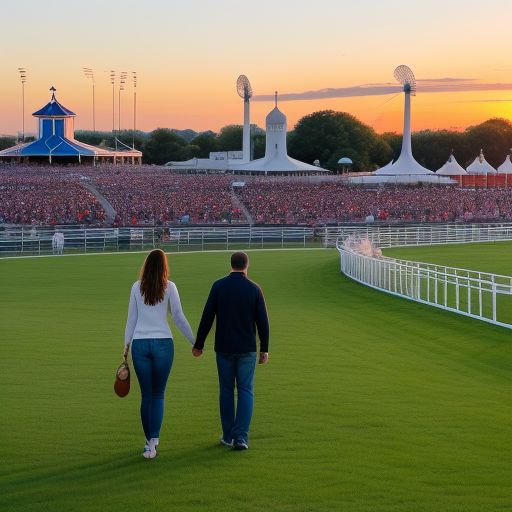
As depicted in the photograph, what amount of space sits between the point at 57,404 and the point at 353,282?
2116cm

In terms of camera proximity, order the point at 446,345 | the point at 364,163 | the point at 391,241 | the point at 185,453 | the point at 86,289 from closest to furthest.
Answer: the point at 185,453 < the point at 446,345 < the point at 86,289 < the point at 391,241 < the point at 364,163

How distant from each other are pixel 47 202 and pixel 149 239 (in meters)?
14.0

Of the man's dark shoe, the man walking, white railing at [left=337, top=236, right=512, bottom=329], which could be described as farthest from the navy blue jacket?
white railing at [left=337, top=236, right=512, bottom=329]

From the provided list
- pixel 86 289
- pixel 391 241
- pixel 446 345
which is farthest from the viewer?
pixel 391 241

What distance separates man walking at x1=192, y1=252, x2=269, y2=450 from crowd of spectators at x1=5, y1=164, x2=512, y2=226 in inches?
2140

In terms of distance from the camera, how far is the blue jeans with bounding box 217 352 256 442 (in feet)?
31.9

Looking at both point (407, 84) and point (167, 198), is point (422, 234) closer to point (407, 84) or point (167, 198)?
point (167, 198)

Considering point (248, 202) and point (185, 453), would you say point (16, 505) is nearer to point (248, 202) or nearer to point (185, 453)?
point (185, 453)

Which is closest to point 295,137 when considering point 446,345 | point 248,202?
point 248,202

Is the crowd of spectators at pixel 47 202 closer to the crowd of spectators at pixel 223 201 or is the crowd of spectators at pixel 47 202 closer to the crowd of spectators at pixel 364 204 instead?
the crowd of spectators at pixel 223 201

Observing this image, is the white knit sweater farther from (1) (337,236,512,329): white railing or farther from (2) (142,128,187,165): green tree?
(2) (142,128,187,165): green tree

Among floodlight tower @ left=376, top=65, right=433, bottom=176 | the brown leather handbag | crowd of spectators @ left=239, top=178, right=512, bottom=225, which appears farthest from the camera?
floodlight tower @ left=376, top=65, right=433, bottom=176

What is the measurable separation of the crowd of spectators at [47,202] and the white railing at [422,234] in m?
14.6

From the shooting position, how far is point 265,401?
12.6 meters
